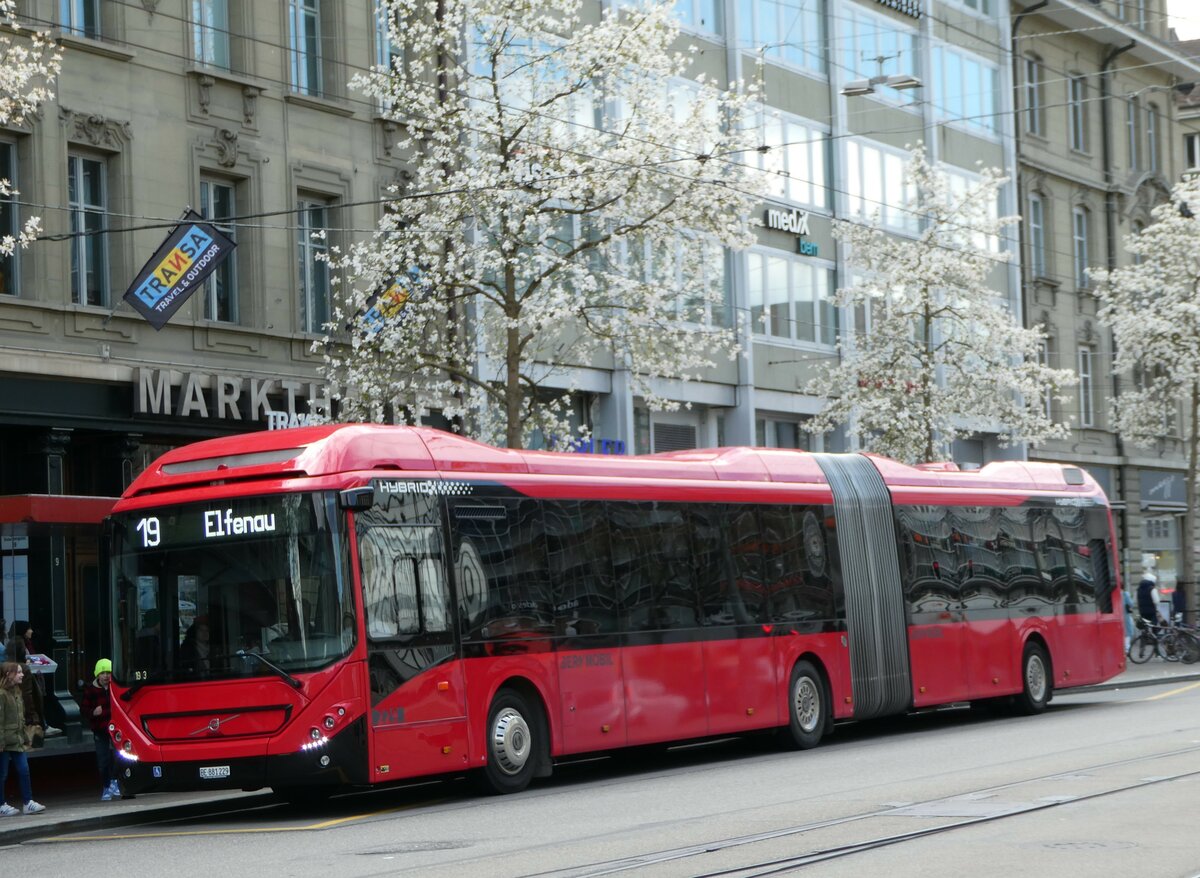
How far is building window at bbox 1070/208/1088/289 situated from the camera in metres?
52.4

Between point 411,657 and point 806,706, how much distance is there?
7.00 metres

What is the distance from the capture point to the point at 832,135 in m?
42.3

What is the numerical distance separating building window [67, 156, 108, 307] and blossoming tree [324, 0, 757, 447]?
3152 millimetres

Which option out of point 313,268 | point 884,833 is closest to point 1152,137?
point 313,268

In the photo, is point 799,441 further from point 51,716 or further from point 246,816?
point 246,816

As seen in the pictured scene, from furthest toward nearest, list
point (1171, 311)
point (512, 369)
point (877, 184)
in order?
1. point (877, 184)
2. point (1171, 311)
3. point (512, 369)

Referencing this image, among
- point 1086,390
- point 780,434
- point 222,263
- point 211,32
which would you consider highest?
point 211,32

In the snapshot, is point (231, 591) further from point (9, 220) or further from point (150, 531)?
point (9, 220)

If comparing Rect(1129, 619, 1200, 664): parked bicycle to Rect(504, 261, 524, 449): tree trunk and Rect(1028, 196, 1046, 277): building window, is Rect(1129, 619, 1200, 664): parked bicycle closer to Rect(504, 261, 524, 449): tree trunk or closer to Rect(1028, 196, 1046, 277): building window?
Rect(1028, 196, 1046, 277): building window

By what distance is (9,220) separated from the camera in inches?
956

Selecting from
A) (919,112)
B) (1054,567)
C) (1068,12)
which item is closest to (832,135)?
(919,112)

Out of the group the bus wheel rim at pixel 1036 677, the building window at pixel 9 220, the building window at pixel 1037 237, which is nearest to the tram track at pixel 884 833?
the bus wheel rim at pixel 1036 677

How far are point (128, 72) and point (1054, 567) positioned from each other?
47.5ft

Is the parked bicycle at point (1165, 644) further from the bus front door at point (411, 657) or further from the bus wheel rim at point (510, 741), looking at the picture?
the bus front door at point (411, 657)
